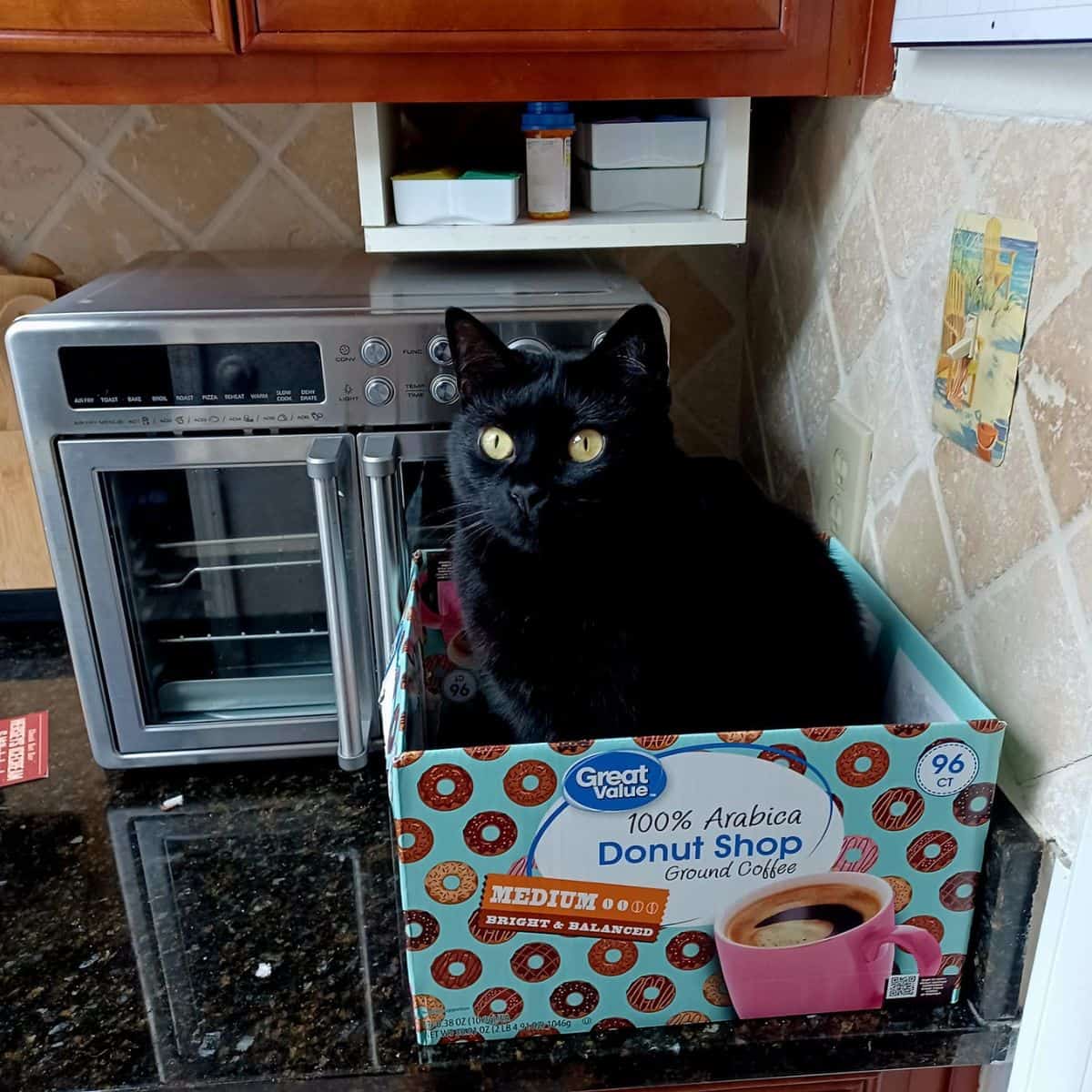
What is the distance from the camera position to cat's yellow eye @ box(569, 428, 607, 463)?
710 millimetres

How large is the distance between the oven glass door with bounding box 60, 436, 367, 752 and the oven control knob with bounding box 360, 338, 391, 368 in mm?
89

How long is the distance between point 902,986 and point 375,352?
63 centimetres

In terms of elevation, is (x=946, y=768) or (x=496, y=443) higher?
(x=496, y=443)

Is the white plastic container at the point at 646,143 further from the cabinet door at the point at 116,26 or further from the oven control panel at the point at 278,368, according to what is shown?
the cabinet door at the point at 116,26

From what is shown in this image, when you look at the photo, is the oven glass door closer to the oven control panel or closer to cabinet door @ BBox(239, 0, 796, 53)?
the oven control panel

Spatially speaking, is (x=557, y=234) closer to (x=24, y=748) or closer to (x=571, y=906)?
(x=571, y=906)

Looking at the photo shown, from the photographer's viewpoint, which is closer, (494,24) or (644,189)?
(494,24)

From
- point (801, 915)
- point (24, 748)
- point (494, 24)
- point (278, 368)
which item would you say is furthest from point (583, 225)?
point (24, 748)

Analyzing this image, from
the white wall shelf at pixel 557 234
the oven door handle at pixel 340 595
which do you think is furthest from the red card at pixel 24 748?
the white wall shelf at pixel 557 234

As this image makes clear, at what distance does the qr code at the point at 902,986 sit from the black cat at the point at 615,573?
19 cm

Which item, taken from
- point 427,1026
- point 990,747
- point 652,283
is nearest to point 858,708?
point 990,747

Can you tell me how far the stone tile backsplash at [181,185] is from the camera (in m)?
1.13

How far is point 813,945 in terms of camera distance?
64 cm

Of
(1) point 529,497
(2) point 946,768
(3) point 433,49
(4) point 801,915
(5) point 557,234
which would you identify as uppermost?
(3) point 433,49
